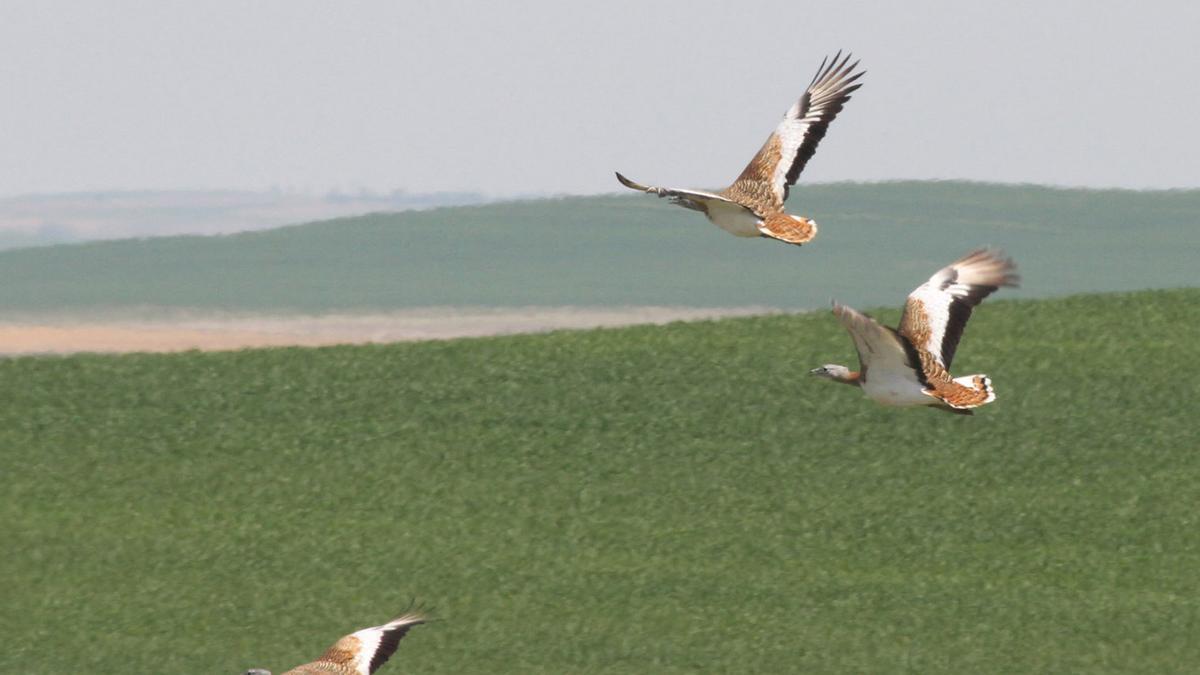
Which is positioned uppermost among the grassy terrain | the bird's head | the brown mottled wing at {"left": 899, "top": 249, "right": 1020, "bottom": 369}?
the brown mottled wing at {"left": 899, "top": 249, "right": 1020, "bottom": 369}

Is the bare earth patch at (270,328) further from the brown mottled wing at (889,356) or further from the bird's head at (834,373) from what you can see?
the brown mottled wing at (889,356)

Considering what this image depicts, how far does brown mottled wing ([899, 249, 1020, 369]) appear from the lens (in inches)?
562

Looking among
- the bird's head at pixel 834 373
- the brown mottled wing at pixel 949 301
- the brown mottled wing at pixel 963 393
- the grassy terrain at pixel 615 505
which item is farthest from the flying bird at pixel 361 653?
the grassy terrain at pixel 615 505

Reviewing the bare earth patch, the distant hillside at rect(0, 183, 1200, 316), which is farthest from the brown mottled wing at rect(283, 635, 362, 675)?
the distant hillside at rect(0, 183, 1200, 316)

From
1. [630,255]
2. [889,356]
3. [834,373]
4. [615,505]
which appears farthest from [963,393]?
[630,255]

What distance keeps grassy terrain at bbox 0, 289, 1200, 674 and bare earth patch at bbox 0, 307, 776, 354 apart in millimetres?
16257

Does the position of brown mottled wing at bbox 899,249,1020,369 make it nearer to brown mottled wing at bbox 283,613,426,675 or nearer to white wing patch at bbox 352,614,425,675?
brown mottled wing at bbox 283,613,426,675

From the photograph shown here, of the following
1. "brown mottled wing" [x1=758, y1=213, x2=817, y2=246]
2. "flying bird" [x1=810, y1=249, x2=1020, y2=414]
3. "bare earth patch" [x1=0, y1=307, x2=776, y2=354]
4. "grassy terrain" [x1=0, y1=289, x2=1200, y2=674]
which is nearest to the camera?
"flying bird" [x1=810, y1=249, x2=1020, y2=414]

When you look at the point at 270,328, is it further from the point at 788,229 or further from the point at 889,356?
the point at 889,356

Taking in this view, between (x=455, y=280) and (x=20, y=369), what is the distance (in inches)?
2249

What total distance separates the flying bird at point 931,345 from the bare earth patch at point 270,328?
52.9 m

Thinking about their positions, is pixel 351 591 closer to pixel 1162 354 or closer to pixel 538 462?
pixel 538 462

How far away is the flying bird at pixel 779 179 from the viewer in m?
14.3

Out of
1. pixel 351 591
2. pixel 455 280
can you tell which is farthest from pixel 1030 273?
pixel 351 591
